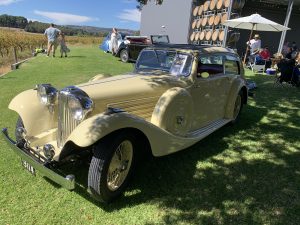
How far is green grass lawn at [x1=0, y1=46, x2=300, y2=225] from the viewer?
3332 mm

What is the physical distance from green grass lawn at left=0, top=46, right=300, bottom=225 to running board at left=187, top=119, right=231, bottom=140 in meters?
0.27

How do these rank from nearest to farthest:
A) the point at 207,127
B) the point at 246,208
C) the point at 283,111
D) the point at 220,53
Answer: the point at 246,208 < the point at 207,127 < the point at 220,53 < the point at 283,111

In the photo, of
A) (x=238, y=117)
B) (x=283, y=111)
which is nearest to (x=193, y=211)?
(x=238, y=117)

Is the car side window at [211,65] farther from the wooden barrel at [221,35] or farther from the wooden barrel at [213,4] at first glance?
the wooden barrel at [213,4]

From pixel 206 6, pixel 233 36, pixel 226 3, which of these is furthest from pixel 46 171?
pixel 206 6

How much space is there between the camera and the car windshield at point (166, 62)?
190 inches

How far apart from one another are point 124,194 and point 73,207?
2.04 feet

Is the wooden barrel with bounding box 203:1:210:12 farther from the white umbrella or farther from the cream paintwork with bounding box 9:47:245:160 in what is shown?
the cream paintwork with bounding box 9:47:245:160

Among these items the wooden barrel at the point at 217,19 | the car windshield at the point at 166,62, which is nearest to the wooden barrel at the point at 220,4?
the wooden barrel at the point at 217,19

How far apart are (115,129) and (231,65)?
3.68m

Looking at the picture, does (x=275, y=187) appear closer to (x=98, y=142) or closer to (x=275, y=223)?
(x=275, y=223)

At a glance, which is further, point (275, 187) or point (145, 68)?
point (145, 68)

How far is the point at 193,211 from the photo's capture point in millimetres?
3434

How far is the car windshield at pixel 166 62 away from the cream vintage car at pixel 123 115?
0.02 m
